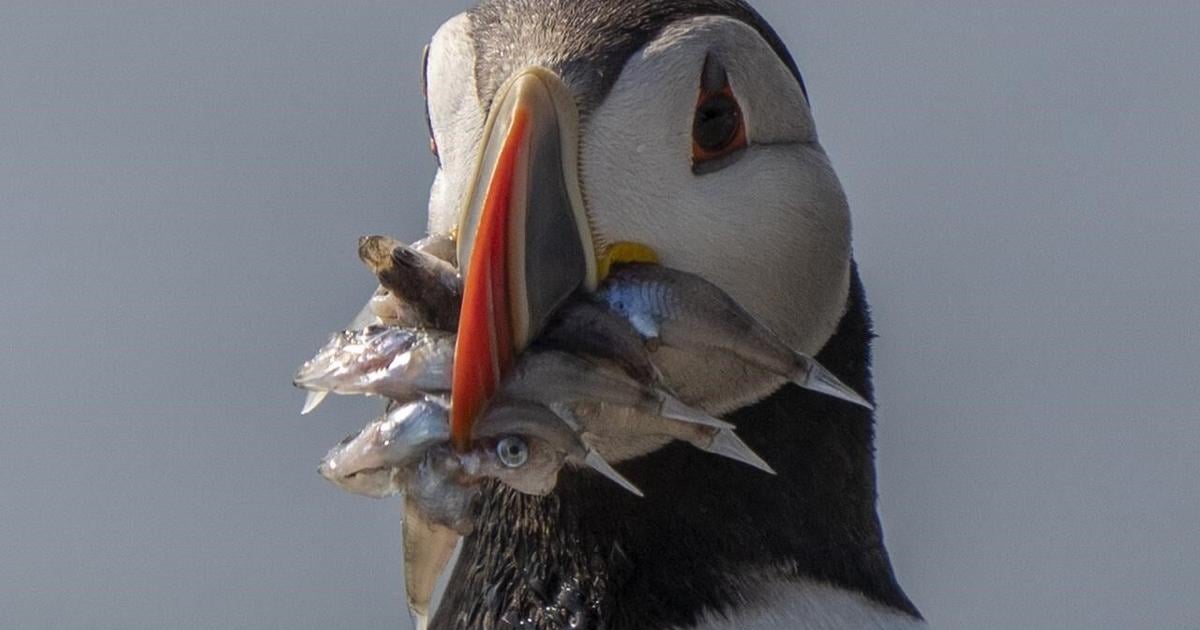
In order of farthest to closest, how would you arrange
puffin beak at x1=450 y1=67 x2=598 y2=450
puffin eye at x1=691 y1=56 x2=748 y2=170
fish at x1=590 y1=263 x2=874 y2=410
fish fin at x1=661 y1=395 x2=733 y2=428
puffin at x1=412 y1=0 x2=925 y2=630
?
puffin eye at x1=691 y1=56 x2=748 y2=170
puffin at x1=412 y1=0 x2=925 y2=630
fish at x1=590 y1=263 x2=874 y2=410
fish fin at x1=661 y1=395 x2=733 y2=428
puffin beak at x1=450 y1=67 x2=598 y2=450

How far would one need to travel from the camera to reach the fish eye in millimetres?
2674

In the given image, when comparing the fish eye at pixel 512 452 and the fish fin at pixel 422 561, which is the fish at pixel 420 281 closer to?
the fish eye at pixel 512 452

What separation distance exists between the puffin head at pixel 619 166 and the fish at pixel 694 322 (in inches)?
2.1

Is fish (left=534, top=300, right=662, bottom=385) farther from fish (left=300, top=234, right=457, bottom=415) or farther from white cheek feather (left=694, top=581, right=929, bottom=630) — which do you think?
white cheek feather (left=694, top=581, right=929, bottom=630)

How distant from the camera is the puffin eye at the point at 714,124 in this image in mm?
3182

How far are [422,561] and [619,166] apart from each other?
72 cm

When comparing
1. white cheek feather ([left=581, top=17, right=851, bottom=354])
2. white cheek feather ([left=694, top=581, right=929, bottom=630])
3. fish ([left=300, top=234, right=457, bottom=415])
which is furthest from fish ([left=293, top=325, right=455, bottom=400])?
white cheek feather ([left=694, top=581, right=929, bottom=630])

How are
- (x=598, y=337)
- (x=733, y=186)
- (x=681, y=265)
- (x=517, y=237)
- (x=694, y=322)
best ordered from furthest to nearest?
(x=733, y=186) → (x=681, y=265) → (x=694, y=322) → (x=598, y=337) → (x=517, y=237)

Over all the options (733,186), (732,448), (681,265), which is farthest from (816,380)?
(733,186)

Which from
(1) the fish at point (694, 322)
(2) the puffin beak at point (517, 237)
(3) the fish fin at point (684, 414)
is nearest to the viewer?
(2) the puffin beak at point (517, 237)

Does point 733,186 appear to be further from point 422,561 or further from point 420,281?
point 422,561

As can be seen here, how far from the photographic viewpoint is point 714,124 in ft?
10.6

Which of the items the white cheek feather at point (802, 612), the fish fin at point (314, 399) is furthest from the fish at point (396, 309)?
the white cheek feather at point (802, 612)

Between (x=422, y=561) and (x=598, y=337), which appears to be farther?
(x=422, y=561)
